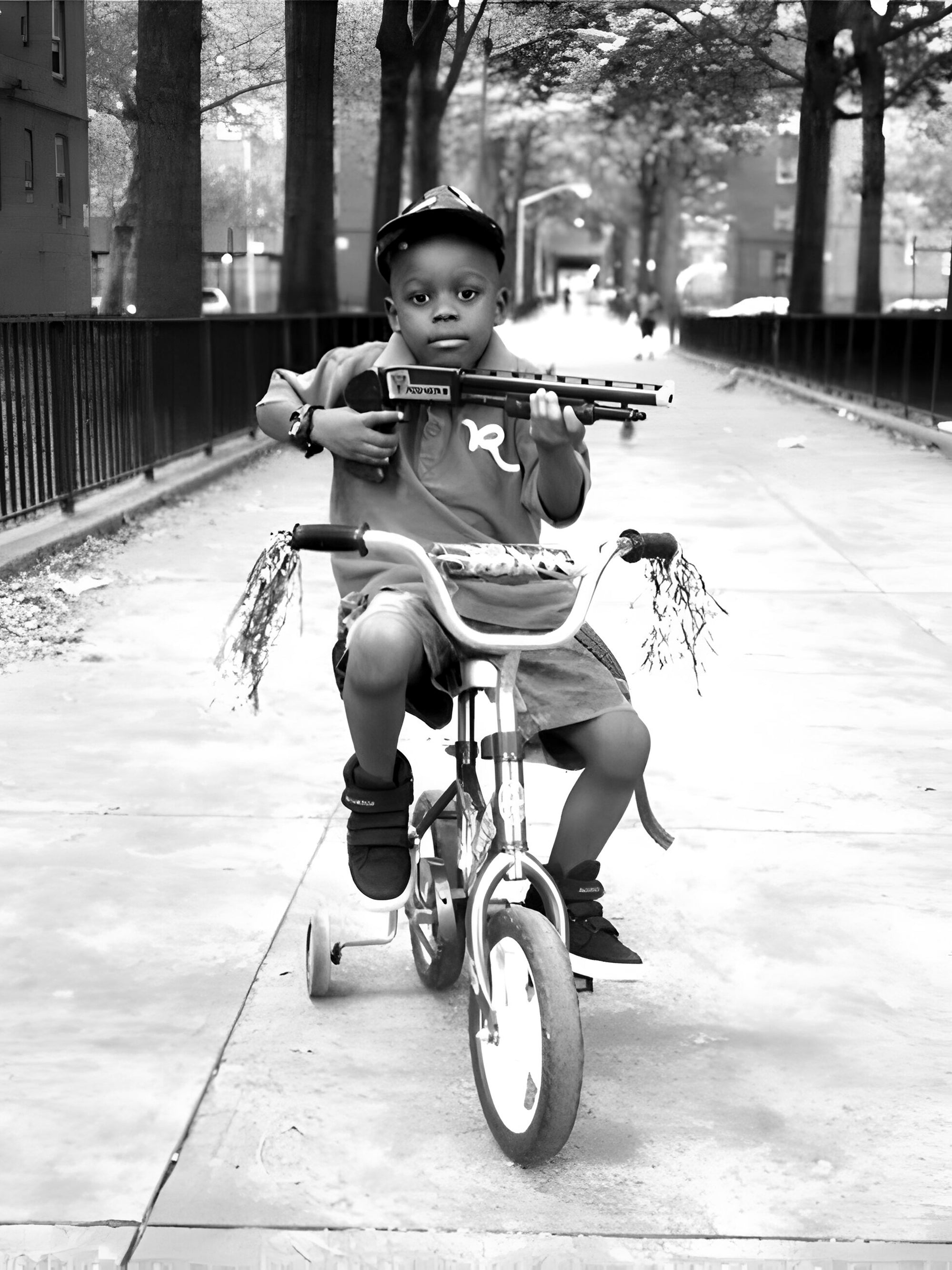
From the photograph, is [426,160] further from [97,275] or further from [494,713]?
[494,713]

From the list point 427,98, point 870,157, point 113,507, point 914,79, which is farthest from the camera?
point 870,157

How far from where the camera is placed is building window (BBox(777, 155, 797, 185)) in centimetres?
2562

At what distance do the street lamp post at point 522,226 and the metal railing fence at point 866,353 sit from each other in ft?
116

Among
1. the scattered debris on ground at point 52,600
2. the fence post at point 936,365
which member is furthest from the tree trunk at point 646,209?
the scattered debris on ground at point 52,600

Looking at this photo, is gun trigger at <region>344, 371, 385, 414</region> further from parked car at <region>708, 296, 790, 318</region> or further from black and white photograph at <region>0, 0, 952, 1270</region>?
parked car at <region>708, 296, 790, 318</region>

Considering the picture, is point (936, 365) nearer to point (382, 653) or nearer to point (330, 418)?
point (330, 418)

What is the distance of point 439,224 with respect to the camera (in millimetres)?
3320

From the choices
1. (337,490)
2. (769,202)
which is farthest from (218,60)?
(769,202)

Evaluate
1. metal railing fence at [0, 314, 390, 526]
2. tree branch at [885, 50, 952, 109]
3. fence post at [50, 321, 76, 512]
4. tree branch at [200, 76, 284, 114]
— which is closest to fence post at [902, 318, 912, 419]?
tree branch at [885, 50, 952, 109]

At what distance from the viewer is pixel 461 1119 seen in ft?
10.4

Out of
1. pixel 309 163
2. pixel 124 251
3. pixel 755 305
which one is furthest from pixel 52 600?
pixel 755 305

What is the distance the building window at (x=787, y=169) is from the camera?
25.6m

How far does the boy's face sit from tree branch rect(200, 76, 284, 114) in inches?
488

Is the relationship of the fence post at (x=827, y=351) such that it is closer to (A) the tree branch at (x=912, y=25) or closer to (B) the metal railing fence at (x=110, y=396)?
(A) the tree branch at (x=912, y=25)
